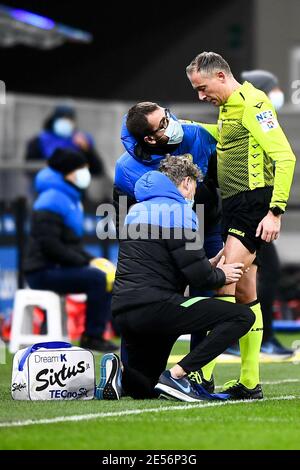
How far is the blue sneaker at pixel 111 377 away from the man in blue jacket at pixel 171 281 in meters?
0.18

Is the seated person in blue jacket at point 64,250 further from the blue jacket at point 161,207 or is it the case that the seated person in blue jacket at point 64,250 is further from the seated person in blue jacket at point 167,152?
the blue jacket at point 161,207

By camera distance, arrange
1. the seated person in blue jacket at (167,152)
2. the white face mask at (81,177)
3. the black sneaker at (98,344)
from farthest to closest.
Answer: the white face mask at (81,177), the black sneaker at (98,344), the seated person in blue jacket at (167,152)

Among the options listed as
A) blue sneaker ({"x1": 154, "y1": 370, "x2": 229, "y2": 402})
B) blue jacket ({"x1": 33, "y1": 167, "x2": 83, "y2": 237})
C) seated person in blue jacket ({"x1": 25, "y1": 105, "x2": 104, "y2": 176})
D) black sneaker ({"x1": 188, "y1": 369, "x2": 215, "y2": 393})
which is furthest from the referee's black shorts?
seated person in blue jacket ({"x1": 25, "y1": 105, "x2": 104, "y2": 176})

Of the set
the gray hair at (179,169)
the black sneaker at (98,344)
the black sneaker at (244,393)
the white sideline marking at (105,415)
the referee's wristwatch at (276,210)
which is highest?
the gray hair at (179,169)

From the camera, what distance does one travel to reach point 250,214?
7504 mm

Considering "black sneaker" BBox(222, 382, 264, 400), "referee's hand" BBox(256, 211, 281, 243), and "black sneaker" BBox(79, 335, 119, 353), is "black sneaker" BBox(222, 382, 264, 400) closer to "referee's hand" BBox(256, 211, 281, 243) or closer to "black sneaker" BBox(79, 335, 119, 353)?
"referee's hand" BBox(256, 211, 281, 243)

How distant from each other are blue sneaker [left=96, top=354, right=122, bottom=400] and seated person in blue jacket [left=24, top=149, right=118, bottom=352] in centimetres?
417

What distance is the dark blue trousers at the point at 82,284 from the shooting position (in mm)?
11625

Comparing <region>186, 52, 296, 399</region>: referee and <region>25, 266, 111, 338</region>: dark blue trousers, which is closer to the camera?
<region>186, 52, 296, 399</region>: referee

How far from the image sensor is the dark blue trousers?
11.6 m

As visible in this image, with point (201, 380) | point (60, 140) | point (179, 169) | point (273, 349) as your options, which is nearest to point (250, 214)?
point (179, 169)

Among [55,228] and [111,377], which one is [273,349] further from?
[111,377]

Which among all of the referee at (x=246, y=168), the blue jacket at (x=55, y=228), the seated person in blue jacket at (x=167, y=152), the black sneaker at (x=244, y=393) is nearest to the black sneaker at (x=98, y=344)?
the blue jacket at (x=55, y=228)
